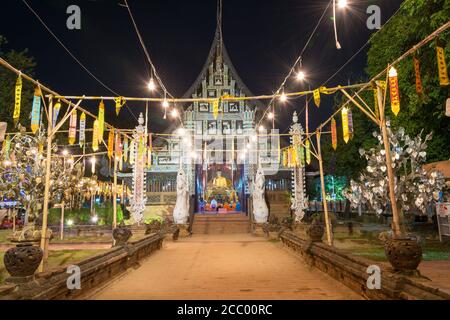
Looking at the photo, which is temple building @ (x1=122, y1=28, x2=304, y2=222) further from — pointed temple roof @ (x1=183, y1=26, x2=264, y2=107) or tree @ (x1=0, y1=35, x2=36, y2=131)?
tree @ (x1=0, y1=35, x2=36, y2=131)

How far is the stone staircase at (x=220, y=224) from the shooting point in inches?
965

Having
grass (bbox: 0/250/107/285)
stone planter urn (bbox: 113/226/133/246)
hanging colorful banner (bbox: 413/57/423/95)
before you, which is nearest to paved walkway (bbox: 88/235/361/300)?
stone planter urn (bbox: 113/226/133/246)

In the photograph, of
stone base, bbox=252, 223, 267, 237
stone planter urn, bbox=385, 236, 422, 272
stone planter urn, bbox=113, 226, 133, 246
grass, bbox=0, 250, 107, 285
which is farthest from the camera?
stone base, bbox=252, 223, 267, 237

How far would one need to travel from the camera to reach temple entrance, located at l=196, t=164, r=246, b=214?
106 feet

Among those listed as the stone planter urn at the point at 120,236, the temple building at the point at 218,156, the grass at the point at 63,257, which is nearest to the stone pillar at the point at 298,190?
the temple building at the point at 218,156

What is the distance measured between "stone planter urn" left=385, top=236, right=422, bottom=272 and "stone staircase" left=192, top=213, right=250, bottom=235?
18979mm

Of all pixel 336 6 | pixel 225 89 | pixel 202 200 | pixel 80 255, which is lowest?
pixel 80 255

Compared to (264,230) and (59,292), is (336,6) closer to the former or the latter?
(59,292)

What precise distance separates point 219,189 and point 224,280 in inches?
1059

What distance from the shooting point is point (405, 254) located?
5.75 meters

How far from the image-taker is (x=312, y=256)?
33.6ft
